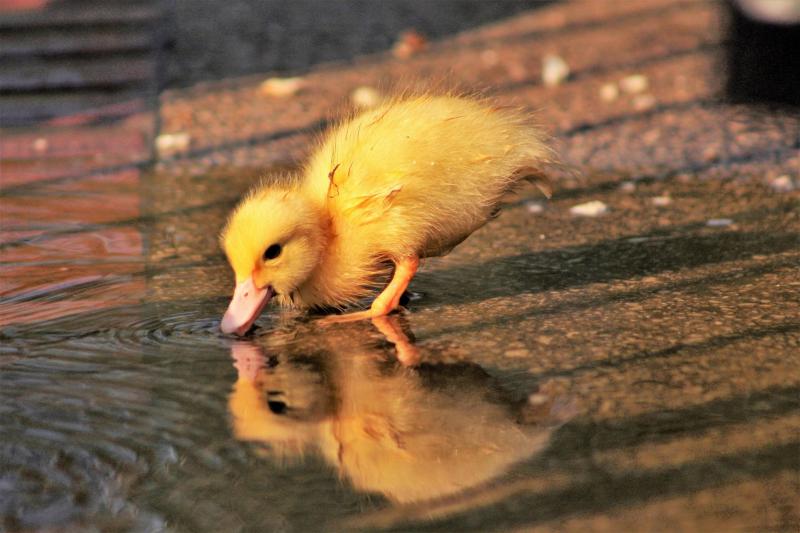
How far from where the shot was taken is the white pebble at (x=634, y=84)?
5.95 meters

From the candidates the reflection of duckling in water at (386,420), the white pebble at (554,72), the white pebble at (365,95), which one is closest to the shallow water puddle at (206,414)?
the reflection of duckling in water at (386,420)

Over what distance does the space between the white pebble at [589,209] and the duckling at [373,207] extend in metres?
0.92

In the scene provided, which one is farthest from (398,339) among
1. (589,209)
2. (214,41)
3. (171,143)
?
(214,41)

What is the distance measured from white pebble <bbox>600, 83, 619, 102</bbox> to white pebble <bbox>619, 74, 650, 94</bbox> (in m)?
0.05

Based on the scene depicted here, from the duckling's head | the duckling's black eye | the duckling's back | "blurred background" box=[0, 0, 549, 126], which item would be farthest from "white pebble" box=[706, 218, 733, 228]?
"blurred background" box=[0, 0, 549, 126]

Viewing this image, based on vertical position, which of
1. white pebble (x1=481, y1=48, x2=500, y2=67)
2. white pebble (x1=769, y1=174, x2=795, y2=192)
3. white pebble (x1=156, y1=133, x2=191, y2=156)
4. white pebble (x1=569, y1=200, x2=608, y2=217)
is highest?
white pebble (x1=769, y1=174, x2=795, y2=192)

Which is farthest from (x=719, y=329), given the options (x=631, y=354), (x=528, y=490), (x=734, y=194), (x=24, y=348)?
(x=24, y=348)

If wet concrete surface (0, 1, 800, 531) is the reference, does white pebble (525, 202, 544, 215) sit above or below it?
below

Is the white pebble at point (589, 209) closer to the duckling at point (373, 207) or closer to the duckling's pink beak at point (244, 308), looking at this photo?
the duckling at point (373, 207)

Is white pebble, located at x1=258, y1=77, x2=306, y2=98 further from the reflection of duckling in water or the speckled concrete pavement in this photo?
the reflection of duckling in water

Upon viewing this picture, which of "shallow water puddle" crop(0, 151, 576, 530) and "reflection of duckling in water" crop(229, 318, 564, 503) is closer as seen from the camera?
"shallow water puddle" crop(0, 151, 576, 530)

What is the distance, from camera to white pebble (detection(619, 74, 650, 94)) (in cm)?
595

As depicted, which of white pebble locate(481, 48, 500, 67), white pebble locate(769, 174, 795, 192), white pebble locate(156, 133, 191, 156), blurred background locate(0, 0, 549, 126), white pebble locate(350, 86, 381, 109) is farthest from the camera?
white pebble locate(481, 48, 500, 67)

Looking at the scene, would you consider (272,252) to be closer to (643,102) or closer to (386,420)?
(386,420)
